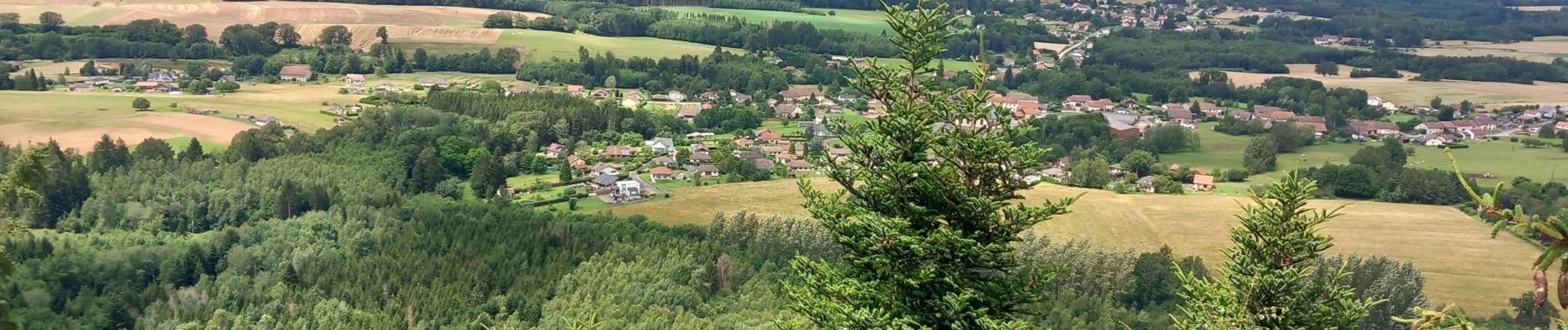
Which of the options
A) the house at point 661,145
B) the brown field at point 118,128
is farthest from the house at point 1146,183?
the brown field at point 118,128

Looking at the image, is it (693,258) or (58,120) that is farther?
(58,120)

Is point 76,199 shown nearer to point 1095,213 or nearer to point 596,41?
point 1095,213

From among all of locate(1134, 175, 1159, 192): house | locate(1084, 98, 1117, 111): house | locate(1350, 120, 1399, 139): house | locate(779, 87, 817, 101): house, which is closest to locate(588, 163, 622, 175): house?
locate(1134, 175, 1159, 192): house

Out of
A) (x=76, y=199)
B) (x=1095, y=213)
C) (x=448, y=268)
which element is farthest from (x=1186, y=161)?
(x=76, y=199)

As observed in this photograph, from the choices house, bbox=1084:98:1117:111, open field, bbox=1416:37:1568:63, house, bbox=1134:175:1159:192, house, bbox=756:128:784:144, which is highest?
open field, bbox=1416:37:1568:63

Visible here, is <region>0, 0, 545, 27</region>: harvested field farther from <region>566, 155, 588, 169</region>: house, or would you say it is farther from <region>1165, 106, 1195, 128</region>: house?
<region>1165, 106, 1195, 128</region>: house

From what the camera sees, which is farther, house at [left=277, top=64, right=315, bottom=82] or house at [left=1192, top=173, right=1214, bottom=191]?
house at [left=277, top=64, right=315, bottom=82]

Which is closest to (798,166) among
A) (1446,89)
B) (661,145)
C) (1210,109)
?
(661,145)
